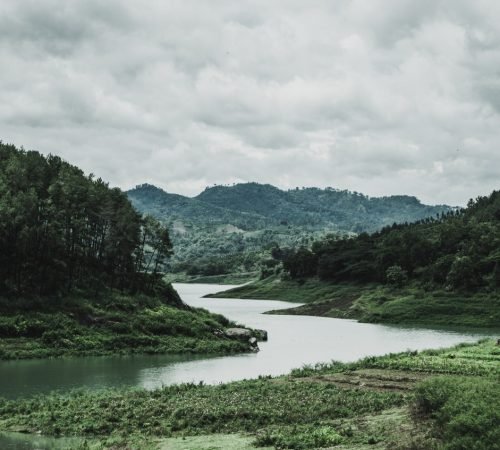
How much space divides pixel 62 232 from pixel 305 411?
64.3 meters


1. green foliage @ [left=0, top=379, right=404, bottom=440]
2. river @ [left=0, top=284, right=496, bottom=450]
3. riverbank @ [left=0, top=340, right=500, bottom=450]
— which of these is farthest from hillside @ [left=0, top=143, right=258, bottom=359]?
green foliage @ [left=0, top=379, right=404, bottom=440]

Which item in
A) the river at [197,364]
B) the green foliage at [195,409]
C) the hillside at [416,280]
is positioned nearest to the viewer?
the green foliage at [195,409]

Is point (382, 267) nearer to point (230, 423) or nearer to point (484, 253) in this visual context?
point (484, 253)

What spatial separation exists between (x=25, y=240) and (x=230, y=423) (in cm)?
5758

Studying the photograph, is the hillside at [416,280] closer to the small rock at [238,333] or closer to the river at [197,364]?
the river at [197,364]

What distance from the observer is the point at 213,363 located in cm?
6881

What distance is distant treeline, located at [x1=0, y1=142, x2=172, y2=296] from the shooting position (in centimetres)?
8300

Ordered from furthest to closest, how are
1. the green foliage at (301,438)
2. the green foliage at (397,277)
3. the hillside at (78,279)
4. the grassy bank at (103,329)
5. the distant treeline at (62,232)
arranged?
the green foliage at (397,277)
the distant treeline at (62,232)
the hillside at (78,279)
the grassy bank at (103,329)
the green foliage at (301,438)

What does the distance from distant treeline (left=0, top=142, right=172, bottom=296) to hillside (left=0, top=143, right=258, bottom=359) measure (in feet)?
0.51

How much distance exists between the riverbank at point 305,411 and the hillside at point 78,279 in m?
29.1

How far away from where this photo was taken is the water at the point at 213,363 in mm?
55375

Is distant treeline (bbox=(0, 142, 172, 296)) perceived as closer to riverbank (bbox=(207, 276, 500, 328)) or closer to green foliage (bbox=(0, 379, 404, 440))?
green foliage (bbox=(0, 379, 404, 440))

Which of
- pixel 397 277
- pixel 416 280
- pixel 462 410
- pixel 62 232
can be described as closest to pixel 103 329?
pixel 62 232

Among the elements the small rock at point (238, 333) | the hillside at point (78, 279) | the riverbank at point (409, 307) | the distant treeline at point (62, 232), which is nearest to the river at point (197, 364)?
the small rock at point (238, 333)
